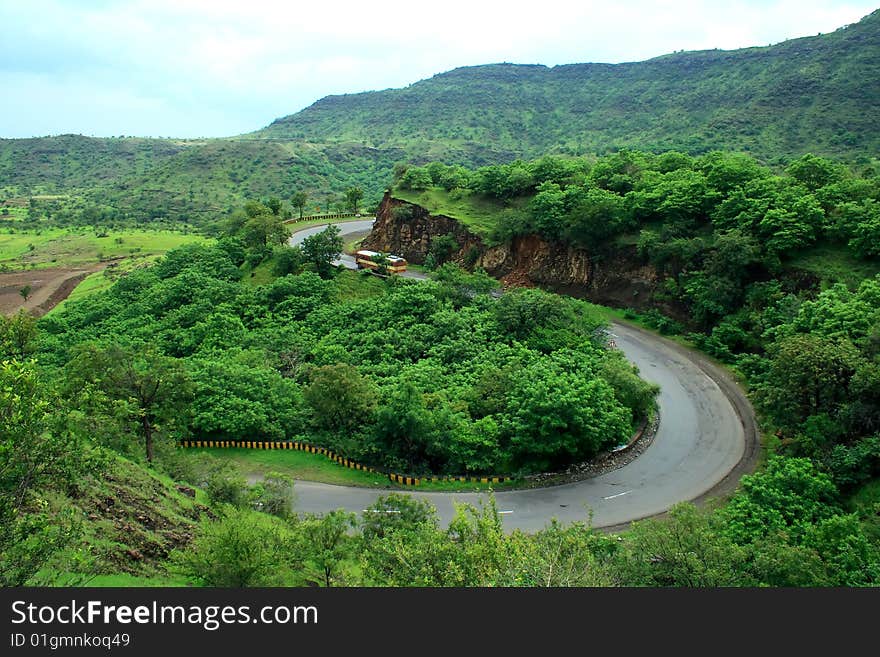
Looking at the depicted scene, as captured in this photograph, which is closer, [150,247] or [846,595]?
[846,595]

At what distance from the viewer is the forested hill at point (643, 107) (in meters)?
82.1

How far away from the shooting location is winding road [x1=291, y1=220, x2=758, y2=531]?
2194 centimetres

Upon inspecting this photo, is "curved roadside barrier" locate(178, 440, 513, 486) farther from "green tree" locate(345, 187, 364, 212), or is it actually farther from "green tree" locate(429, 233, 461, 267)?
"green tree" locate(345, 187, 364, 212)

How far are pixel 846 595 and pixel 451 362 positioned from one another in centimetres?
2425

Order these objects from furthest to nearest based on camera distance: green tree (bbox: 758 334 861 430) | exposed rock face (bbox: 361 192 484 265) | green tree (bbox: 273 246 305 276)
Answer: exposed rock face (bbox: 361 192 484 265) < green tree (bbox: 273 246 305 276) < green tree (bbox: 758 334 861 430)

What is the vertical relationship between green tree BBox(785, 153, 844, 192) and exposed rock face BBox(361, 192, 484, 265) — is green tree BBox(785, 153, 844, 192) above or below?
above

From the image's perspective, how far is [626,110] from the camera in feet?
401

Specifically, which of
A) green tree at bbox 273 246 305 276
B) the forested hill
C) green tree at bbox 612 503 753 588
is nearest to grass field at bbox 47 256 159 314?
green tree at bbox 273 246 305 276

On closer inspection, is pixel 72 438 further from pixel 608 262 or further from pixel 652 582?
pixel 608 262

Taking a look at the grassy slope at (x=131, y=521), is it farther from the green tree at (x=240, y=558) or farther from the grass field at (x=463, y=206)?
the grass field at (x=463, y=206)

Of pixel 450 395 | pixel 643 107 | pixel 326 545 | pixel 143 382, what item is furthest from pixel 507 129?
pixel 326 545

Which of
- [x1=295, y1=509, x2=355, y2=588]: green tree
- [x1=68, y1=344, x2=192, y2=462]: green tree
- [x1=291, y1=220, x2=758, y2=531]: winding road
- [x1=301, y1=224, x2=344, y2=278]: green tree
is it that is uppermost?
[x1=301, y1=224, x2=344, y2=278]: green tree

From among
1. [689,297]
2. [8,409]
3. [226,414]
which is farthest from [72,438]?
[689,297]

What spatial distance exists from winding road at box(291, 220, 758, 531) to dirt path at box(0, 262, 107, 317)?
51.0m
